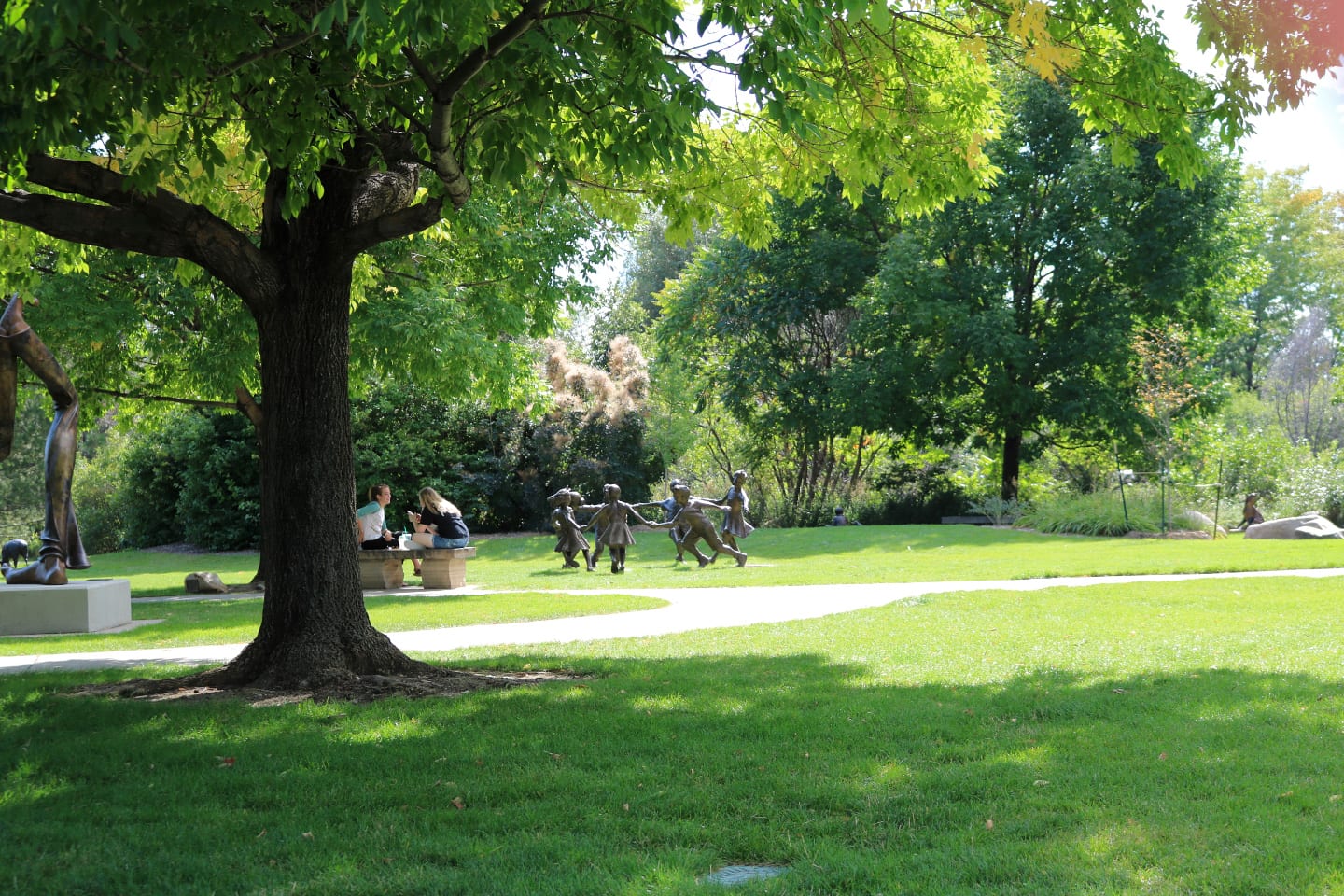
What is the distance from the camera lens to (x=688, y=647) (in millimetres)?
9648

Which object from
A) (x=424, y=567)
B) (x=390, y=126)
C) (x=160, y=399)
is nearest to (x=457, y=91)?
(x=390, y=126)

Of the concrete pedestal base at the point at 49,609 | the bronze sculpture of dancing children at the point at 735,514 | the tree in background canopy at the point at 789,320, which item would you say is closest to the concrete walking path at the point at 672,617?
the concrete pedestal base at the point at 49,609

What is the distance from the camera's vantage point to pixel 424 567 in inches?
658

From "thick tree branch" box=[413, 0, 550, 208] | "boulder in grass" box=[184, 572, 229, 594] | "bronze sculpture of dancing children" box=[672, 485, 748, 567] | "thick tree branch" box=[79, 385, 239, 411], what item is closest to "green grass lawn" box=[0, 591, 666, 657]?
"boulder in grass" box=[184, 572, 229, 594]

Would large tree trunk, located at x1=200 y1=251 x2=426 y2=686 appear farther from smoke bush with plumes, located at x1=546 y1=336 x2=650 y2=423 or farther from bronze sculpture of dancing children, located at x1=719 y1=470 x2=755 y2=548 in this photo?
smoke bush with plumes, located at x1=546 y1=336 x2=650 y2=423

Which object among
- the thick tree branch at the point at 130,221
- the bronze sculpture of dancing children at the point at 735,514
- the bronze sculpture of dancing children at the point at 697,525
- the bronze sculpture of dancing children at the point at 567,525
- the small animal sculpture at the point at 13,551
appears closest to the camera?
the thick tree branch at the point at 130,221

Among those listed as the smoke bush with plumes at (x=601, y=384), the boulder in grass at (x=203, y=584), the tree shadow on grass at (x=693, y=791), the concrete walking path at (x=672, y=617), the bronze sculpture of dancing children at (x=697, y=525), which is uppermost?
the smoke bush with plumes at (x=601, y=384)

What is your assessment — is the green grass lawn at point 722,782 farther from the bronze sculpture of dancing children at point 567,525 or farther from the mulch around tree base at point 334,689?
the bronze sculpture of dancing children at point 567,525

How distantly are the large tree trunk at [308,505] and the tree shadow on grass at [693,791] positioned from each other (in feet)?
2.90

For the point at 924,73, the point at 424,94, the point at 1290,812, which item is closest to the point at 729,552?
the point at 924,73

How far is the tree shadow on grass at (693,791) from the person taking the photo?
3986mm

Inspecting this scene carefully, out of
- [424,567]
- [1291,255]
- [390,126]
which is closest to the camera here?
[390,126]

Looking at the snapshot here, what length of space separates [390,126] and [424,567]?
923cm

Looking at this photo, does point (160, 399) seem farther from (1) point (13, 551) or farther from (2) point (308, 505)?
(2) point (308, 505)
